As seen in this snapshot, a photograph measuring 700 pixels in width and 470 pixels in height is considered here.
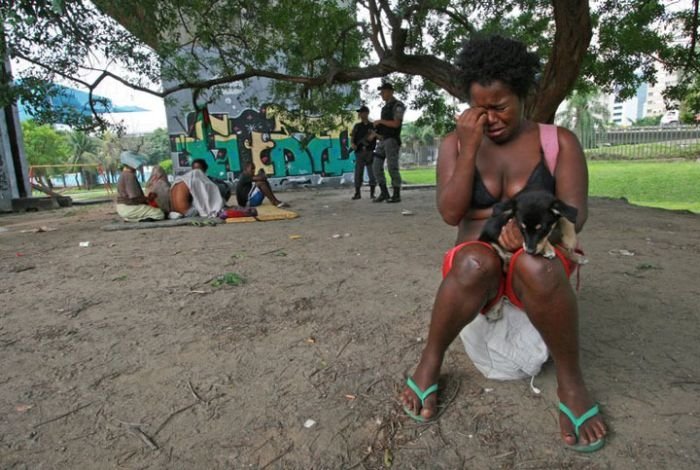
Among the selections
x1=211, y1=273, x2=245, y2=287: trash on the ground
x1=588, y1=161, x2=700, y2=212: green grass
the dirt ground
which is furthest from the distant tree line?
the dirt ground

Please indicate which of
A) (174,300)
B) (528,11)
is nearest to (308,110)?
(528,11)

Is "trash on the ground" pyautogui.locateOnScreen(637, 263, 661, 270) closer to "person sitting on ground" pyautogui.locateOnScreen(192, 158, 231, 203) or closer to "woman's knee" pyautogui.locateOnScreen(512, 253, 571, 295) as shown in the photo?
"woman's knee" pyautogui.locateOnScreen(512, 253, 571, 295)

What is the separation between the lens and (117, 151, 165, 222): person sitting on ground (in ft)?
20.1

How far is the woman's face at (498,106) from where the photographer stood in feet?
5.44

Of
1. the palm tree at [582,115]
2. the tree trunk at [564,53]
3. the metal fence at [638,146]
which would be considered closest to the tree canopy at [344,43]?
the tree trunk at [564,53]

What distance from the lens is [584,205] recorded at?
1.67 m

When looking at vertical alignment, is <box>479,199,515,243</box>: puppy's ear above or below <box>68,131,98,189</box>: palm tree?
below

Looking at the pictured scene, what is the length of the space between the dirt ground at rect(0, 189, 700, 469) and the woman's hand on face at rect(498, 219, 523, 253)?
24.2 inches

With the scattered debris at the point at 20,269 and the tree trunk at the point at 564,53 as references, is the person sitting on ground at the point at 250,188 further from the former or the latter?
the tree trunk at the point at 564,53

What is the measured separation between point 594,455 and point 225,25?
25.0ft

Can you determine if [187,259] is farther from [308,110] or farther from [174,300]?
[308,110]

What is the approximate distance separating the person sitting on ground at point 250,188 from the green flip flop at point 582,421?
21.5 feet

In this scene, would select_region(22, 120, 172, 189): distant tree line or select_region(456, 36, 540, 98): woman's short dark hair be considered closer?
select_region(456, 36, 540, 98): woman's short dark hair

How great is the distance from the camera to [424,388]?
1634 mm
